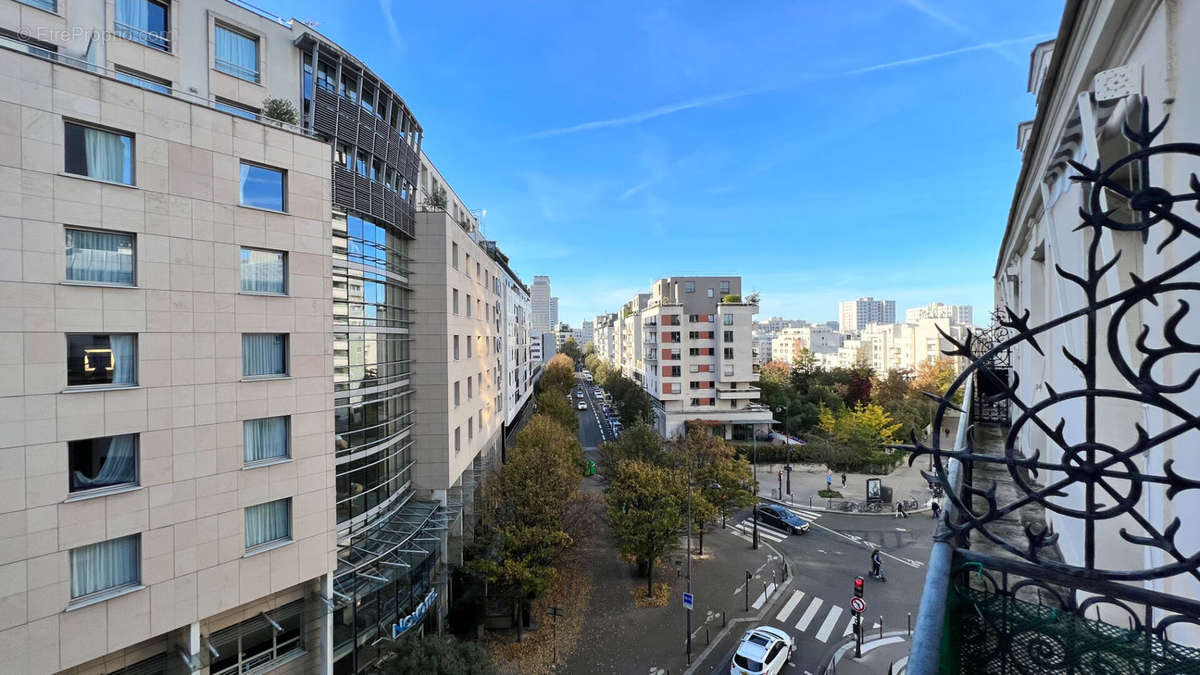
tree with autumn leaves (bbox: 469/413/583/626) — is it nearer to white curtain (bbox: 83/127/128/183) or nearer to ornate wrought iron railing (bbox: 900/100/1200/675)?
white curtain (bbox: 83/127/128/183)

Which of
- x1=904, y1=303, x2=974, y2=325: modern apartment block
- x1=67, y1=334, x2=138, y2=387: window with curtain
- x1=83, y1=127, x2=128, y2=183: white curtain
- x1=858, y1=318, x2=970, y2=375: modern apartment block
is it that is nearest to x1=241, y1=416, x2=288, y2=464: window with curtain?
x1=67, y1=334, x2=138, y2=387: window with curtain

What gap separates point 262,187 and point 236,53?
4698 mm

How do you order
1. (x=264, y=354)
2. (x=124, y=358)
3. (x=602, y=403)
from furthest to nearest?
(x=602, y=403), (x=264, y=354), (x=124, y=358)

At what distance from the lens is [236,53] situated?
1392 cm

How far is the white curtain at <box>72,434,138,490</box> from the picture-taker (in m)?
9.84

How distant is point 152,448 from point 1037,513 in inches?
599

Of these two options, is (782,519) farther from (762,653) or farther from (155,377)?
(155,377)

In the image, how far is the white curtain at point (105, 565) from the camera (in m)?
9.62

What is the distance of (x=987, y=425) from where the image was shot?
11477 millimetres

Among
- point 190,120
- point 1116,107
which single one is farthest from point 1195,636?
point 190,120

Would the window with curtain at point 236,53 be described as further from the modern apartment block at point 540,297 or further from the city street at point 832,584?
the modern apartment block at point 540,297

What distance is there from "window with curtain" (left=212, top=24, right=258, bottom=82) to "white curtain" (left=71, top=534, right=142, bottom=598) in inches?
464

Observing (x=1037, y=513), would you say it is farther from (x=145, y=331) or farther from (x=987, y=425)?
(x=145, y=331)

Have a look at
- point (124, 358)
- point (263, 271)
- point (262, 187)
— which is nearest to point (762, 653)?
point (263, 271)
